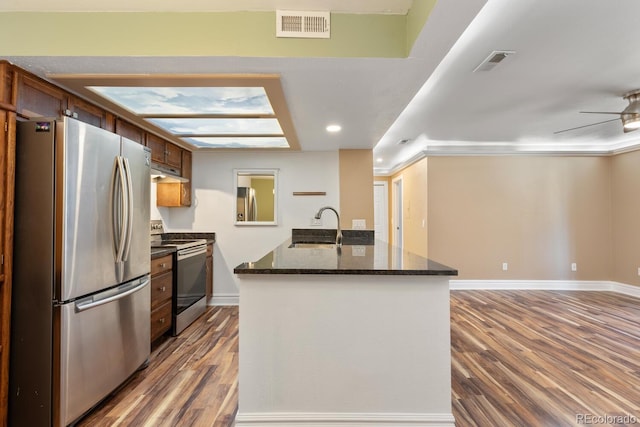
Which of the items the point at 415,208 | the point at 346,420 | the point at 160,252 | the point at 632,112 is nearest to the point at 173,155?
the point at 160,252

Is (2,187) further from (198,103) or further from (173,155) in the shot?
(173,155)

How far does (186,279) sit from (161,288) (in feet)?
1.62

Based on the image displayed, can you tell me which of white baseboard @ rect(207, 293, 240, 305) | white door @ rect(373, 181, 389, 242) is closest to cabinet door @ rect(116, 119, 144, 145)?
white baseboard @ rect(207, 293, 240, 305)

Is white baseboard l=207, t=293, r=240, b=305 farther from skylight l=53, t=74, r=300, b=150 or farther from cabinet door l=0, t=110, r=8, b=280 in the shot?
cabinet door l=0, t=110, r=8, b=280

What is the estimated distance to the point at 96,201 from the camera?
76.0 inches

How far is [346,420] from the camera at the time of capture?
5.55 ft

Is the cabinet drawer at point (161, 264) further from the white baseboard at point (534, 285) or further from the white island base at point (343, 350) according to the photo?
the white baseboard at point (534, 285)

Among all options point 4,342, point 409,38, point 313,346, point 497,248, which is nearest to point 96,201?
point 4,342

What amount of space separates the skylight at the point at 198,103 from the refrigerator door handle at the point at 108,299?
54.2 inches

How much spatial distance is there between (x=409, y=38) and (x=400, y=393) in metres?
1.91

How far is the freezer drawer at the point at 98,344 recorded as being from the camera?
1.76 metres

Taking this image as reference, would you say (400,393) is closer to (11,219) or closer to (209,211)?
(11,219)

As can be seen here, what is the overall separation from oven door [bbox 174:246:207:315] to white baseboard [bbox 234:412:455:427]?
6.33 ft

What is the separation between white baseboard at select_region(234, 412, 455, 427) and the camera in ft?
5.52
